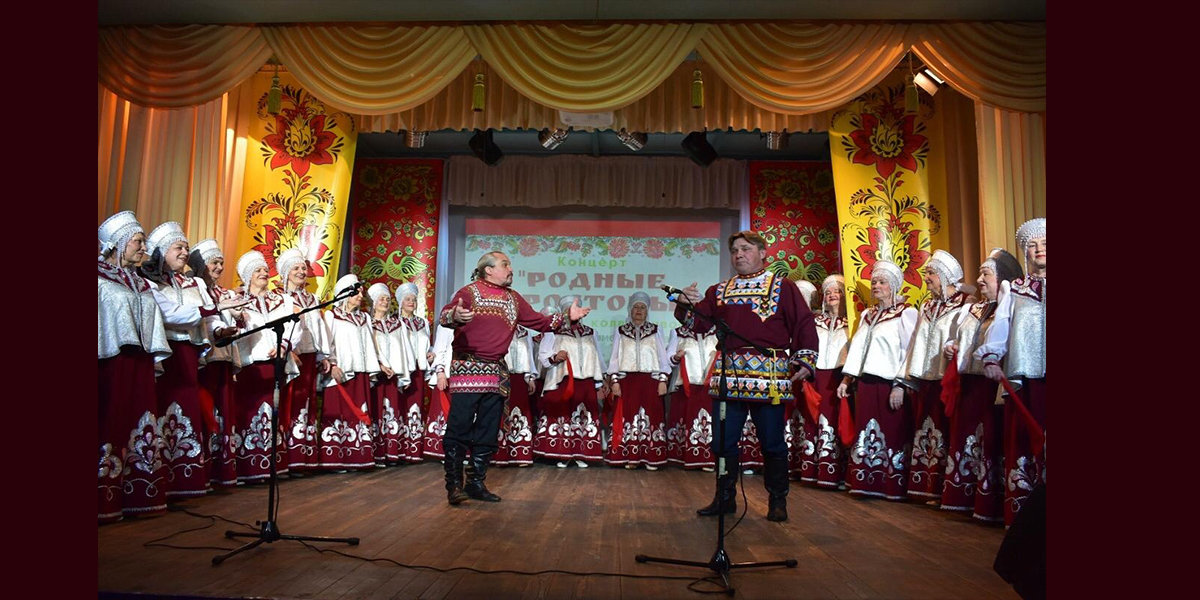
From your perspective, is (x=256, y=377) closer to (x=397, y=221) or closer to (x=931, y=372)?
(x=397, y=221)

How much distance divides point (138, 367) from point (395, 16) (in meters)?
2.44

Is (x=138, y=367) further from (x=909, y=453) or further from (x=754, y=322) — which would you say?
(x=909, y=453)

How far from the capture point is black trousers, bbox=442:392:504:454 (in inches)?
184

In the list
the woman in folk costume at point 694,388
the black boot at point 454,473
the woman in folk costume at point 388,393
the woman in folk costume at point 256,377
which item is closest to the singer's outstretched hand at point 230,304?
the woman in folk costume at point 256,377

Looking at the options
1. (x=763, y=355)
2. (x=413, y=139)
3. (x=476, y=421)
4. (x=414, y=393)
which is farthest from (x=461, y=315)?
(x=414, y=393)

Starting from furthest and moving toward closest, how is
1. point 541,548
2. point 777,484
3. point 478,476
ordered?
point 478,476 → point 777,484 → point 541,548

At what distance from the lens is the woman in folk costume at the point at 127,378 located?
359 cm

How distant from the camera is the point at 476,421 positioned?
15.6 ft

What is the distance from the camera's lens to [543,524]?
3.87m

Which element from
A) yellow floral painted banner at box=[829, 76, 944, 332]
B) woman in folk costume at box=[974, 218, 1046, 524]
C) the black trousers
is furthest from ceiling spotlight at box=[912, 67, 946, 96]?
the black trousers

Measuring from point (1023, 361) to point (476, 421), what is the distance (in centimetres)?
291

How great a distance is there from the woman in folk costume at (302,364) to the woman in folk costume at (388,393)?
887 millimetres

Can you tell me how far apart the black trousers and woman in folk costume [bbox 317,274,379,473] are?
63.4 inches

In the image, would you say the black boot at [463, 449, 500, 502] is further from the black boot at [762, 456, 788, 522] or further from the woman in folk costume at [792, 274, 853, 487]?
the woman in folk costume at [792, 274, 853, 487]
